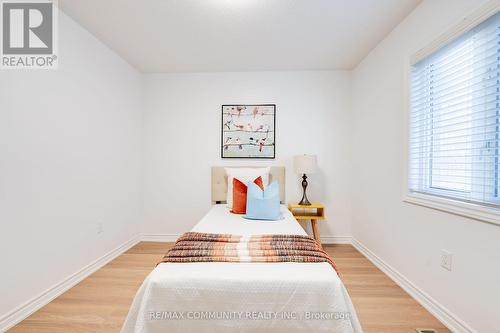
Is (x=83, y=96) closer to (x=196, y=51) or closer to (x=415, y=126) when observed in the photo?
(x=196, y=51)

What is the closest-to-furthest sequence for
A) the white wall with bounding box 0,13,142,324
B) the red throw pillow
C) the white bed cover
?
the white bed cover → the white wall with bounding box 0,13,142,324 → the red throw pillow

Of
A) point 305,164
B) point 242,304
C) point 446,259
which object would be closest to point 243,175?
point 305,164

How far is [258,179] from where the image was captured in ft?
9.98

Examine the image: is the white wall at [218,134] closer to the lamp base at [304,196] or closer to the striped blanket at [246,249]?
the lamp base at [304,196]

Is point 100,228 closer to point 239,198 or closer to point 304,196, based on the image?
point 239,198

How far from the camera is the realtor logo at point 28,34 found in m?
1.80

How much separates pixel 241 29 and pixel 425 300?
9.45 ft

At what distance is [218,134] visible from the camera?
11.6 ft

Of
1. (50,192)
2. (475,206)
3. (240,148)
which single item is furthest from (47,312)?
(475,206)

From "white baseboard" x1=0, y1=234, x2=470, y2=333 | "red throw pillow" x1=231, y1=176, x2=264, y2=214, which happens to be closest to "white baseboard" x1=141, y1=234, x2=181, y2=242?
"white baseboard" x1=0, y1=234, x2=470, y2=333

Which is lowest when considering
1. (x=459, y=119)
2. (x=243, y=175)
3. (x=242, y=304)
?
(x=242, y=304)

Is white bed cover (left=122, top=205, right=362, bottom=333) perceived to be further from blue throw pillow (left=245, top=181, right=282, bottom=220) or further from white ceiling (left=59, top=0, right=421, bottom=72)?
white ceiling (left=59, top=0, right=421, bottom=72)

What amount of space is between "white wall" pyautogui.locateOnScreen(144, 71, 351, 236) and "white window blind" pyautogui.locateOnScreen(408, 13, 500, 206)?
133cm

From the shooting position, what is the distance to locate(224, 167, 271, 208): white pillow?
3.11 meters
